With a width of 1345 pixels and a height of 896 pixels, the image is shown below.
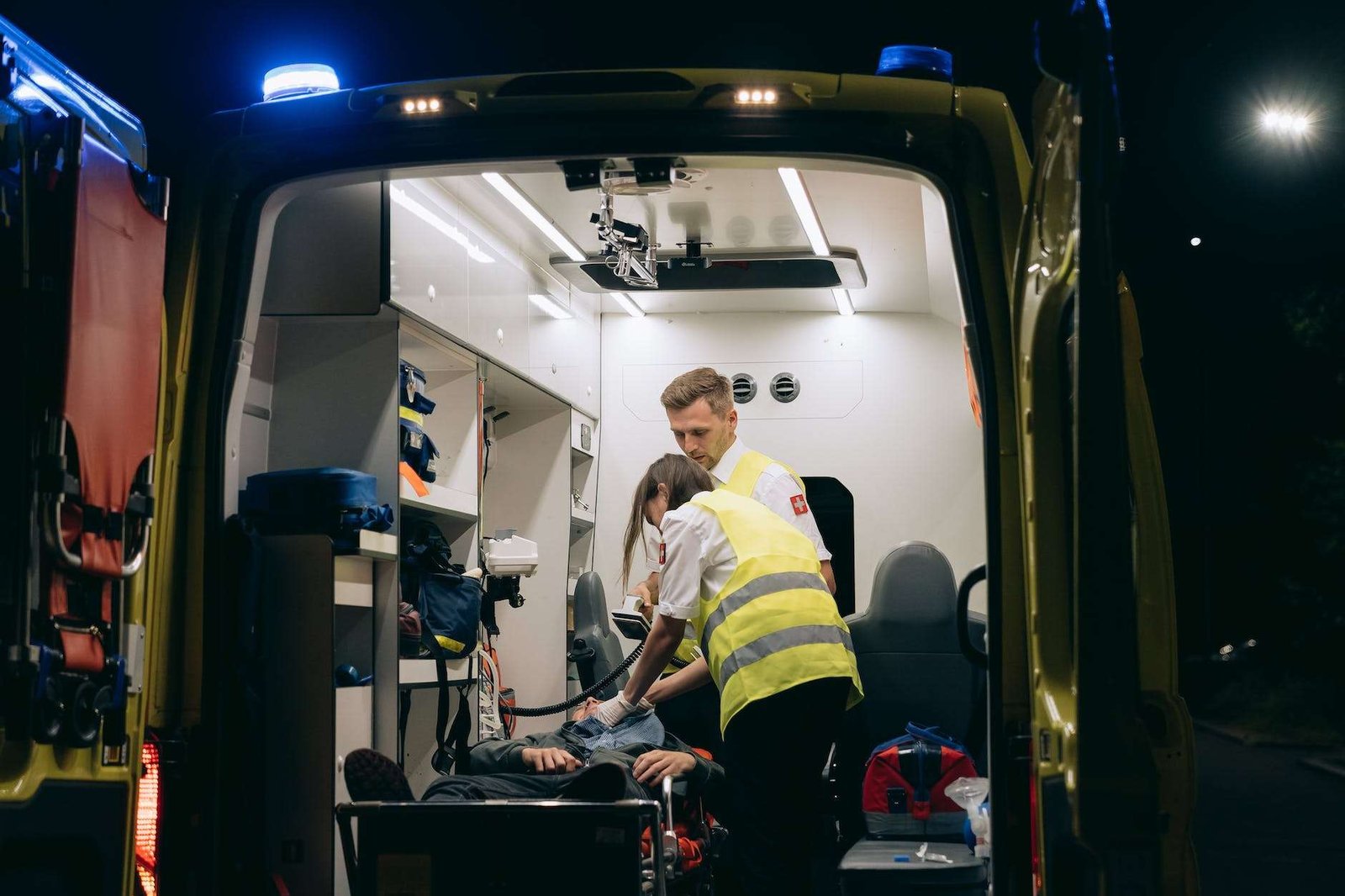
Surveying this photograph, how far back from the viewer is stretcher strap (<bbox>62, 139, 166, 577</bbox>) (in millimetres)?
2377

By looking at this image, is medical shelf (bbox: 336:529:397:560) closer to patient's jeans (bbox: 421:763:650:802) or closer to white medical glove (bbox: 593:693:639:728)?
white medical glove (bbox: 593:693:639:728)

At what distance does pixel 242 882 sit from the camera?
282cm

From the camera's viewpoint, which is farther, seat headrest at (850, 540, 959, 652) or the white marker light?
seat headrest at (850, 540, 959, 652)

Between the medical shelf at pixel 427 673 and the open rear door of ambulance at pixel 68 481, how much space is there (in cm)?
259

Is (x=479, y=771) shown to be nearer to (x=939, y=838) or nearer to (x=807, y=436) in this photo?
(x=939, y=838)

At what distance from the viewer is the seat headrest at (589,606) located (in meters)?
7.01

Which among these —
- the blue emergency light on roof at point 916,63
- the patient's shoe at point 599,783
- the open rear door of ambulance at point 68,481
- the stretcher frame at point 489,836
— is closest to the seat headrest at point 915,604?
the patient's shoe at point 599,783

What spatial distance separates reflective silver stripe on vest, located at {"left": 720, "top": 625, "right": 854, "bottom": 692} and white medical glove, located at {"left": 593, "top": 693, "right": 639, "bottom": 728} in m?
0.45

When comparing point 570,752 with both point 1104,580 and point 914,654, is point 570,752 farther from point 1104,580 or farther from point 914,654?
point 1104,580

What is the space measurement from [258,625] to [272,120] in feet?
3.54

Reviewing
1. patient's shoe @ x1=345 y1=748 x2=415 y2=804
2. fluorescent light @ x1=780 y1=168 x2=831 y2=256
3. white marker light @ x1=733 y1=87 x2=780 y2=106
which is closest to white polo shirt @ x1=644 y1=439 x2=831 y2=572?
fluorescent light @ x1=780 y1=168 x2=831 y2=256

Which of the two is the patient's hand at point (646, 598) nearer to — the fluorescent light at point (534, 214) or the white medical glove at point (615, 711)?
the fluorescent light at point (534, 214)

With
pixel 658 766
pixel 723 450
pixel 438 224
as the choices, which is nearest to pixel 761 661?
pixel 658 766

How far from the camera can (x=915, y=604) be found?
602 centimetres
